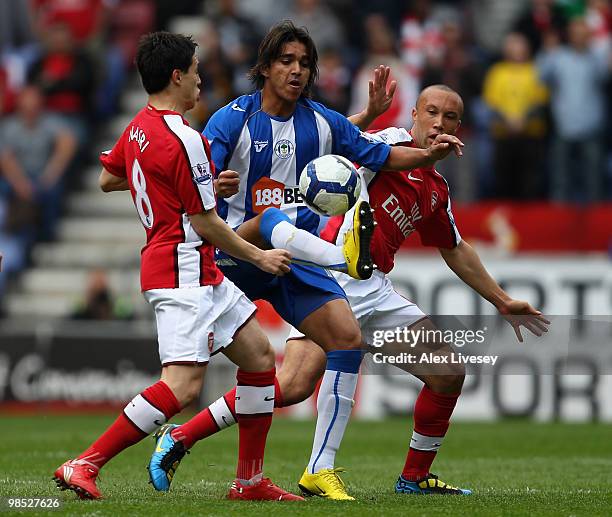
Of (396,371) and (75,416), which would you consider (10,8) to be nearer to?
(75,416)

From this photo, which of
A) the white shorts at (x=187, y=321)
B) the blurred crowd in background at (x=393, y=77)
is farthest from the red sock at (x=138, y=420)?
Result: the blurred crowd in background at (x=393, y=77)

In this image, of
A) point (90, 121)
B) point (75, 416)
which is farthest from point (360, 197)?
point (90, 121)

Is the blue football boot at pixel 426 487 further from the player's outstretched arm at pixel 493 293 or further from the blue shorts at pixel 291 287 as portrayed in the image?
the blue shorts at pixel 291 287

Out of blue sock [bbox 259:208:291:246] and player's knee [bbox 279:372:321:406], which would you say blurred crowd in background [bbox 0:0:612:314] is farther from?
blue sock [bbox 259:208:291:246]

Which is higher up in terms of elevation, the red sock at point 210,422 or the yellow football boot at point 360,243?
the yellow football boot at point 360,243

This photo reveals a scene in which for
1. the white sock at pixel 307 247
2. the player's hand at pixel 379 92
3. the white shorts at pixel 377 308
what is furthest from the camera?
the white shorts at pixel 377 308

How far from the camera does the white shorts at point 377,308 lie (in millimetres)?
8242

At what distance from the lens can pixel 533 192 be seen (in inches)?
687

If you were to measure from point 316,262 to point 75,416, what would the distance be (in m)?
9.34

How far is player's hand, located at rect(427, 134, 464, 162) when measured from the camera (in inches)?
294

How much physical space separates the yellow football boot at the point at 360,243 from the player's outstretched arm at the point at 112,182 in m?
1.23

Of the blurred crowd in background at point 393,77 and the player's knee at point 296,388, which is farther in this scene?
the blurred crowd in background at point 393,77
